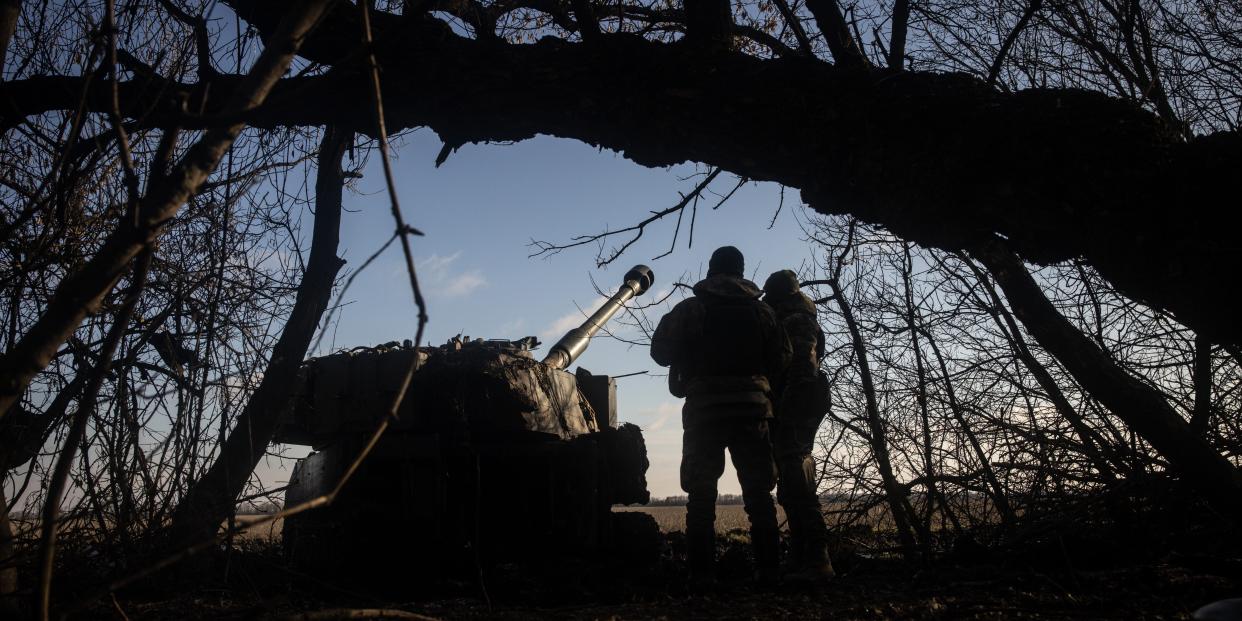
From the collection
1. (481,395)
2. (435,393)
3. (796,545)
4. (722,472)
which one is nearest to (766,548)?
(796,545)

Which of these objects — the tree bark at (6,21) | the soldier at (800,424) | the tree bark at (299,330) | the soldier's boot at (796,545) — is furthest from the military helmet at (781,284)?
the tree bark at (6,21)

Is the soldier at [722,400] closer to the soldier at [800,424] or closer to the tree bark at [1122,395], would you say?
the soldier at [800,424]

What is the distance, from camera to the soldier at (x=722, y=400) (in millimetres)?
5445

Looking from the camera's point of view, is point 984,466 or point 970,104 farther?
point 984,466

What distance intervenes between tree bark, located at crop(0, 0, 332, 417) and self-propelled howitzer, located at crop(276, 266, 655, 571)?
14.1 ft

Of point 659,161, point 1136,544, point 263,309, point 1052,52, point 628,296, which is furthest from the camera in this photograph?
point 628,296

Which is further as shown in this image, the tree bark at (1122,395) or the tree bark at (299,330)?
the tree bark at (299,330)

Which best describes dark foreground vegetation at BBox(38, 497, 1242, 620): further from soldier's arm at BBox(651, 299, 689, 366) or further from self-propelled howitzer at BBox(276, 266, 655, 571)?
soldier's arm at BBox(651, 299, 689, 366)

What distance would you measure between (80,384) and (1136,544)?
204 inches

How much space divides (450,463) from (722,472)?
2184mm

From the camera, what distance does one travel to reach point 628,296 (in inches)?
344

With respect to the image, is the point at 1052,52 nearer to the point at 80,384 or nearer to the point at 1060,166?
the point at 1060,166

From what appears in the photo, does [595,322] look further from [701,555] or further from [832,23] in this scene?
[832,23]

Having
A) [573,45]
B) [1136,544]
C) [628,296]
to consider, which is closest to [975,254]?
[573,45]
